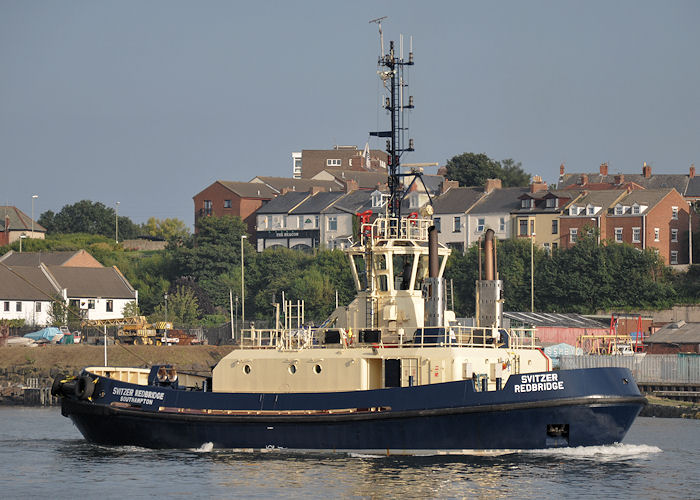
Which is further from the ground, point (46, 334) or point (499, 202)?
point (499, 202)

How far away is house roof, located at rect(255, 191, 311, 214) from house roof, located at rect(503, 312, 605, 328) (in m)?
35.8

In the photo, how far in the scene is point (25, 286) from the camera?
3270 inches

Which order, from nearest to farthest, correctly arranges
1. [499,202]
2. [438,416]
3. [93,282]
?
[438,416] → [93,282] → [499,202]

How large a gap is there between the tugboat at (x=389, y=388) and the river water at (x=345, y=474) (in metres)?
0.49

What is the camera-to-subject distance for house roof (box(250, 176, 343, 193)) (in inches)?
4580

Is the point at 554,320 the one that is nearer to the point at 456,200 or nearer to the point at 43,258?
the point at 456,200

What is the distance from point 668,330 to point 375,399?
37.6 m

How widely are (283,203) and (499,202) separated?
2042cm

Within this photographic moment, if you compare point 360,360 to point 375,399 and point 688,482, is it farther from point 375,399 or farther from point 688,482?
point 688,482

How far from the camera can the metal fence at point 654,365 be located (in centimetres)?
5394

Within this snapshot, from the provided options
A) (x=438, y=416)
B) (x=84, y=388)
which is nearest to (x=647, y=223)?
(x=84, y=388)

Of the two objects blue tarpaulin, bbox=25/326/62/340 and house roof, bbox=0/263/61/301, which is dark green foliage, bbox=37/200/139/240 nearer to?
house roof, bbox=0/263/61/301

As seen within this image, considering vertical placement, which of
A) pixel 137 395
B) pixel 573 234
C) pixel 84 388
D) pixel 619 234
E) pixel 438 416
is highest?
pixel 573 234

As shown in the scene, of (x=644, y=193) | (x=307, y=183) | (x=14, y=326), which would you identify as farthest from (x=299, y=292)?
(x=307, y=183)
